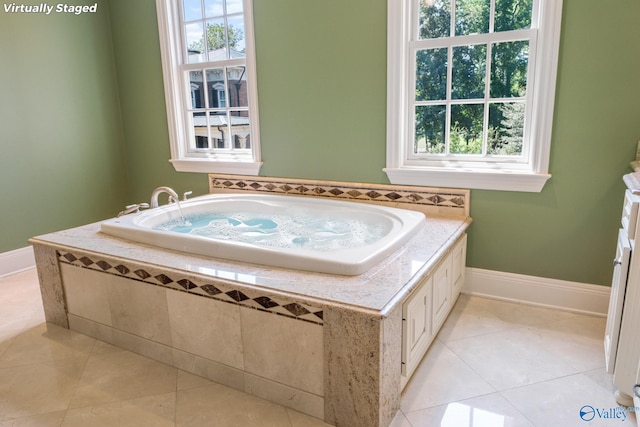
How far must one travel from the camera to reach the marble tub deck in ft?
4.74

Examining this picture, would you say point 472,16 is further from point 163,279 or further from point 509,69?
point 163,279

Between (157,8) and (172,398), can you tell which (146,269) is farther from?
(157,8)

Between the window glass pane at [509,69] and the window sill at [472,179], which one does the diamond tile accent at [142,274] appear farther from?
the window glass pane at [509,69]

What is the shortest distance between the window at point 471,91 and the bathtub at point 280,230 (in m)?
0.46

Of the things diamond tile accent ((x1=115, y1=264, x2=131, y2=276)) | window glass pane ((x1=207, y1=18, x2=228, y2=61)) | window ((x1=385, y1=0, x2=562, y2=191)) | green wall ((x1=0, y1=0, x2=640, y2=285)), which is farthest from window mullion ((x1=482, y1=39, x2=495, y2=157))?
diamond tile accent ((x1=115, y1=264, x2=131, y2=276))

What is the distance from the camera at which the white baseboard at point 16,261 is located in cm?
314

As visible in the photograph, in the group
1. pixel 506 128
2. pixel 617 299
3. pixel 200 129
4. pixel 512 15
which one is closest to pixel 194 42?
pixel 200 129

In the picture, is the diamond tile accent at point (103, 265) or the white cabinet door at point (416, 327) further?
the diamond tile accent at point (103, 265)

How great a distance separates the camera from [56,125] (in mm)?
3408

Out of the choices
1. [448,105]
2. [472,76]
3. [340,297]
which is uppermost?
[472,76]

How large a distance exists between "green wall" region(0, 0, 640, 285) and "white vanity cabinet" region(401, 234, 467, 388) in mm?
317

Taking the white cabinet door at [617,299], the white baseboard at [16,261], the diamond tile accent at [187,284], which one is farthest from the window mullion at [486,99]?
the white baseboard at [16,261]

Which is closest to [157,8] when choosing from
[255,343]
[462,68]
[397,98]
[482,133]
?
[397,98]

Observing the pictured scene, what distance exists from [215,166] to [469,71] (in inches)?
81.2
